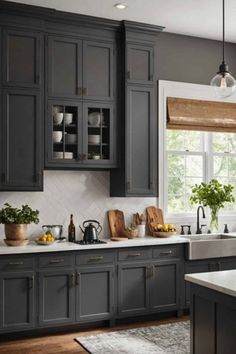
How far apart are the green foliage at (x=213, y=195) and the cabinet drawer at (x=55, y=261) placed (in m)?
1.86

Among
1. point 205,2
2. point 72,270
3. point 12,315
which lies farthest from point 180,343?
point 205,2

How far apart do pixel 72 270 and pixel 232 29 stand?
3.28 metres

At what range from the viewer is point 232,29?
544 cm

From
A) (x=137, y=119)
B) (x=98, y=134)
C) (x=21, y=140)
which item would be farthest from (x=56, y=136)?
(x=137, y=119)

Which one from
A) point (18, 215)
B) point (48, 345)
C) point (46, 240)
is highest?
point (18, 215)

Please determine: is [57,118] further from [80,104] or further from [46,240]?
[46,240]

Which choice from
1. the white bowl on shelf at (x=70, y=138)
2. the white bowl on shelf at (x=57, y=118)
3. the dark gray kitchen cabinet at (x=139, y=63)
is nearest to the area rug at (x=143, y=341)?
the white bowl on shelf at (x=70, y=138)

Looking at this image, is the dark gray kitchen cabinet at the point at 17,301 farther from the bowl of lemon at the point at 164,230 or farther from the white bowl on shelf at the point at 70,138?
the bowl of lemon at the point at 164,230

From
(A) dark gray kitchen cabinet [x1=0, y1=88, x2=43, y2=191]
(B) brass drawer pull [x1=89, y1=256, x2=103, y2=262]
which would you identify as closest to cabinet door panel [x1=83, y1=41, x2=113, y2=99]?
(A) dark gray kitchen cabinet [x1=0, y1=88, x2=43, y2=191]

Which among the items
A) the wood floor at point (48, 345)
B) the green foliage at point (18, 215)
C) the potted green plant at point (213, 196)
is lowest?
the wood floor at point (48, 345)

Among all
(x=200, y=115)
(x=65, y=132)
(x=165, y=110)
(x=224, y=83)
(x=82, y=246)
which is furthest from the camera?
(x=200, y=115)

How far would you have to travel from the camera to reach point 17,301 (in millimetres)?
4312

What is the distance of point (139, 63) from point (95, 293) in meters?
2.51

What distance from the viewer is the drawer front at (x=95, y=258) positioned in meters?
4.58
